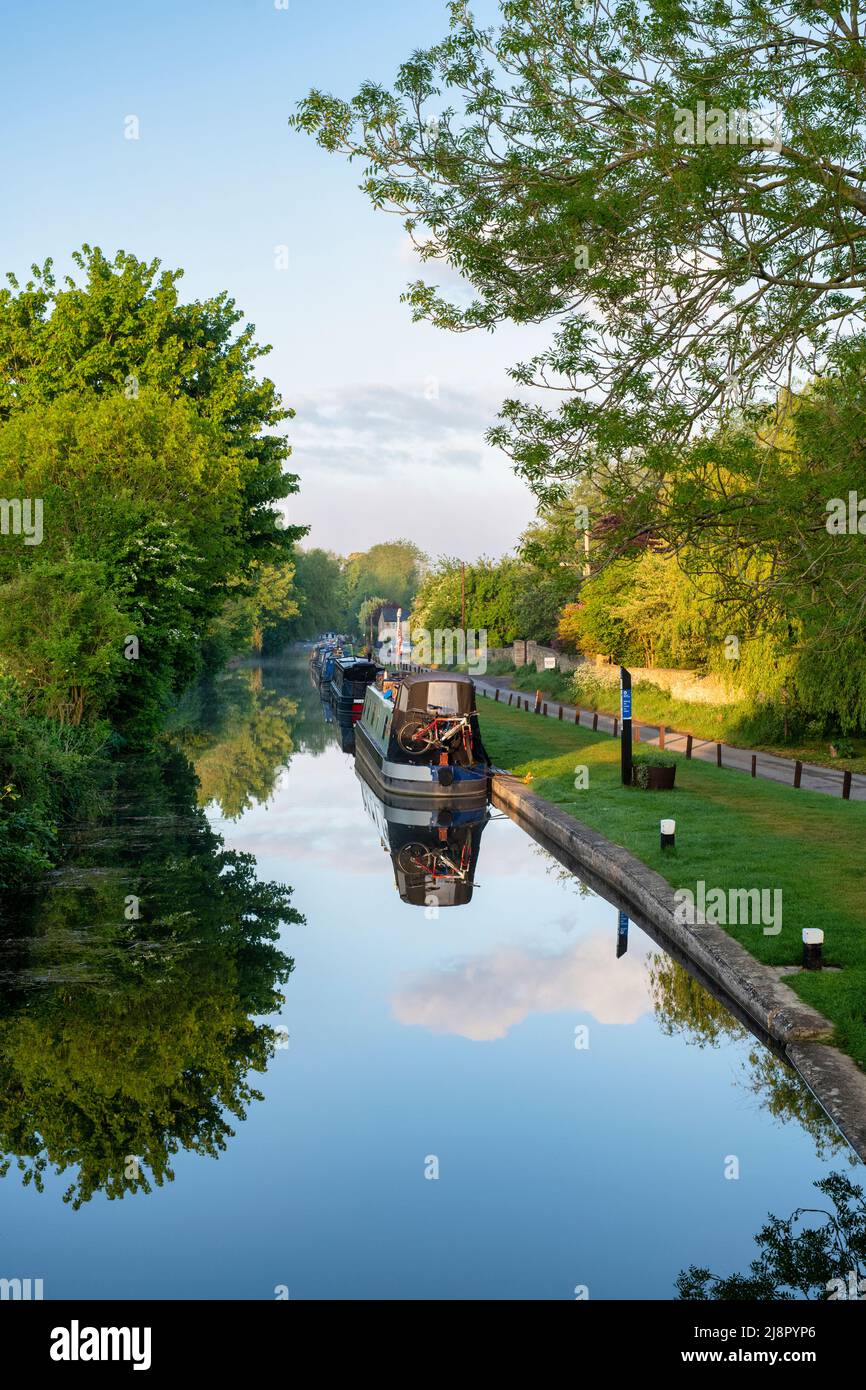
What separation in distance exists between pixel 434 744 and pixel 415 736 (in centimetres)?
49

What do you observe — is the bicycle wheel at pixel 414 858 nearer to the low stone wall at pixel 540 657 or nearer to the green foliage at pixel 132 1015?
the green foliage at pixel 132 1015

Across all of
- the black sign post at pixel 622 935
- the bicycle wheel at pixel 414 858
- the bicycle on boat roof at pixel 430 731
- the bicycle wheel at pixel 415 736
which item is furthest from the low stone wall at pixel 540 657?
the black sign post at pixel 622 935

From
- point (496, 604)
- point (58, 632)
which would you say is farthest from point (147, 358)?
point (496, 604)

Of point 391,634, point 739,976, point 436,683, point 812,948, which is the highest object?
point 391,634

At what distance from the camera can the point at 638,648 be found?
45.8m

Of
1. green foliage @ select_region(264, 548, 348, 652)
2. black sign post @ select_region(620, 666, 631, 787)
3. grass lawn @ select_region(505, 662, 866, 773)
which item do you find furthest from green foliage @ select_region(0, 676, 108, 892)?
green foliage @ select_region(264, 548, 348, 652)

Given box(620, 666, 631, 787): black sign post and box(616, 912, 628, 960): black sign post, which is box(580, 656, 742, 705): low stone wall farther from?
box(616, 912, 628, 960): black sign post

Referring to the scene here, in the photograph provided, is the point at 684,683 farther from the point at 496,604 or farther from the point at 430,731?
the point at 496,604

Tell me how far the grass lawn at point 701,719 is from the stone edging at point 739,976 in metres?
10.9

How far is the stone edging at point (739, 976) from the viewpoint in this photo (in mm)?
8172

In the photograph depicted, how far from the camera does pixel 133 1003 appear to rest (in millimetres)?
11188

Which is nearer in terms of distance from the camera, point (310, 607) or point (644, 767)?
point (644, 767)

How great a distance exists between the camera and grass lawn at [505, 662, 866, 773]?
28.6 m
